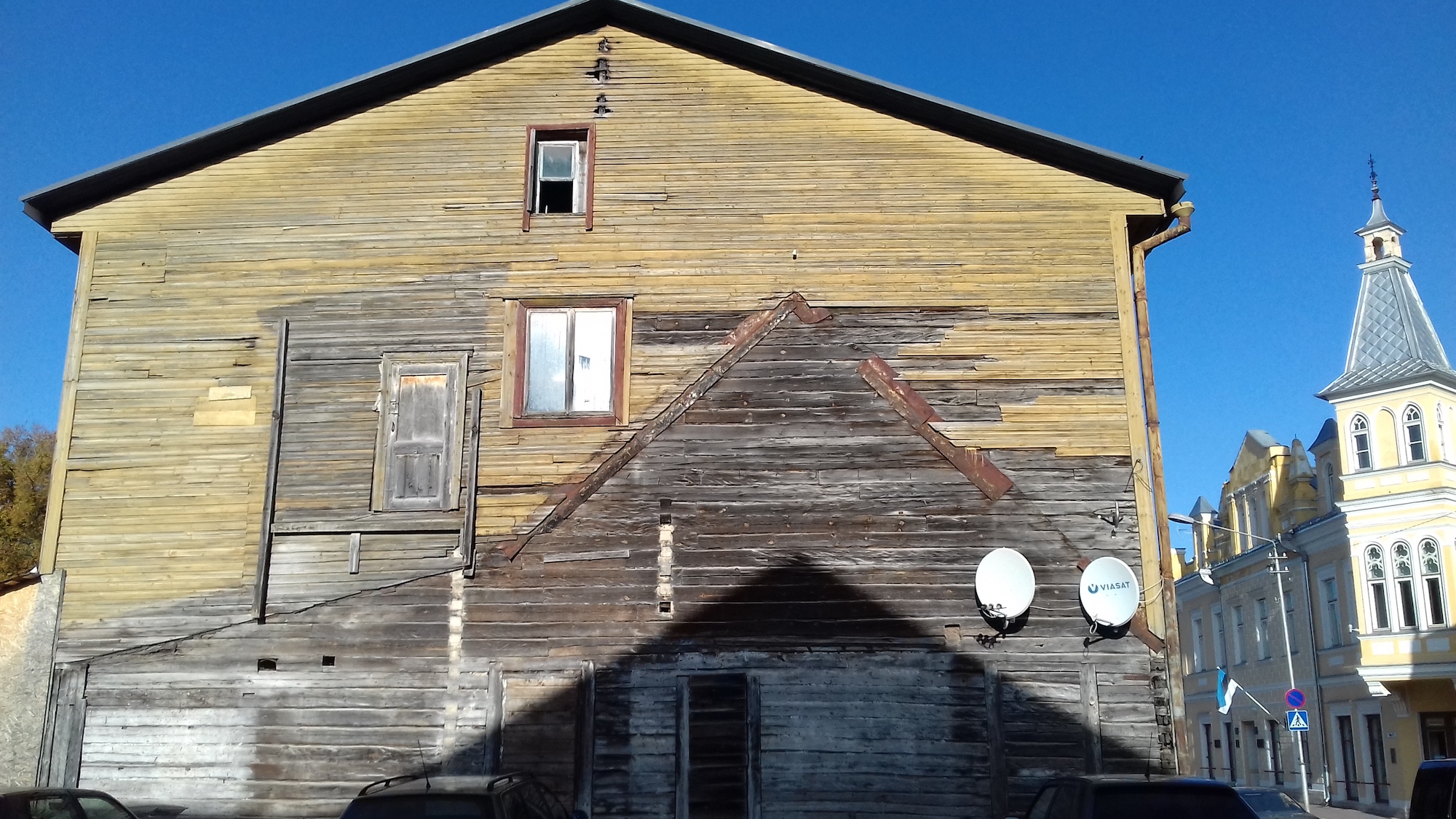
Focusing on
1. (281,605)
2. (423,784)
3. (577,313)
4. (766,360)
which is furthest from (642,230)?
(423,784)

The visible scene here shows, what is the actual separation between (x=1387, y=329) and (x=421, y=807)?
37216 mm

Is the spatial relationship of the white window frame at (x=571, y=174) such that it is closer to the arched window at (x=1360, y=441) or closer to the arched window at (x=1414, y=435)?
the arched window at (x=1414, y=435)

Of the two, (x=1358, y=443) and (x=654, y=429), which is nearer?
(x=654, y=429)

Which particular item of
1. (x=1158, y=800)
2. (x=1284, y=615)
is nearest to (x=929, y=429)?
(x=1158, y=800)

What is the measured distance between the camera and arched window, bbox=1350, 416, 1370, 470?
34.8 meters

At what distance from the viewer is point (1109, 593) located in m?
12.8

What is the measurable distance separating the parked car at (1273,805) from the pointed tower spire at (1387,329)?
2109 centimetres

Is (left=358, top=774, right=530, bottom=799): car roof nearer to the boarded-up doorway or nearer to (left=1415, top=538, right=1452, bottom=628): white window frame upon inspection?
the boarded-up doorway

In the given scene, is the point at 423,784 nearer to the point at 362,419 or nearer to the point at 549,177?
the point at 362,419

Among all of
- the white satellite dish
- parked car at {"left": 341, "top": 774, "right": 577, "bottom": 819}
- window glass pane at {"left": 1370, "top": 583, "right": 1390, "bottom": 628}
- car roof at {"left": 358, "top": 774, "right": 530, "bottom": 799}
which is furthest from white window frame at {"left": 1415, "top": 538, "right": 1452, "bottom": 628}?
parked car at {"left": 341, "top": 774, "right": 577, "bottom": 819}

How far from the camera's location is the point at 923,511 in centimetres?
1348

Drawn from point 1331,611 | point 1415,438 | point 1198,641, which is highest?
point 1415,438

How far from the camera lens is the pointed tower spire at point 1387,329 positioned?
34.9 metres

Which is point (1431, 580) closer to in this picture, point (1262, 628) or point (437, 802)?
point (1262, 628)
